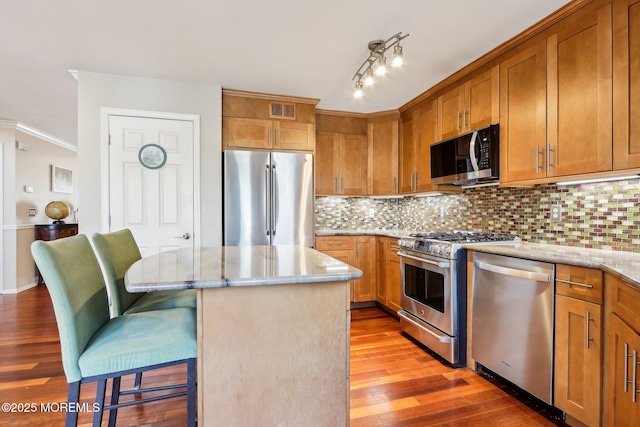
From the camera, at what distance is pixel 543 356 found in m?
1.77

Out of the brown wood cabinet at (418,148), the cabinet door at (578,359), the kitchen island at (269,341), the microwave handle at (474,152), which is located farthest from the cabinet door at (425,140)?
the kitchen island at (269,341)

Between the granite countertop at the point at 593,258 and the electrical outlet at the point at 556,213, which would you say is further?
the electrical outlet at the point at 556,213

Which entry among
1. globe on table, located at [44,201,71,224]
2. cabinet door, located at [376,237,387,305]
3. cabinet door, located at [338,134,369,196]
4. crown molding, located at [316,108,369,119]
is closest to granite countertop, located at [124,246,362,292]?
cabinet door, located at [376,237,387,305]

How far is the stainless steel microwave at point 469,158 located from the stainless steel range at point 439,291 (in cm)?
52

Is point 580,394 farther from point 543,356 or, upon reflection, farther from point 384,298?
point 384,298

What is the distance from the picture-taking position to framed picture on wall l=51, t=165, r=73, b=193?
540cm

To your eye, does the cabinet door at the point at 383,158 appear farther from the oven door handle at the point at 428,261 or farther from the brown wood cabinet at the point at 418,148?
the oven door handle at the point at 428,261

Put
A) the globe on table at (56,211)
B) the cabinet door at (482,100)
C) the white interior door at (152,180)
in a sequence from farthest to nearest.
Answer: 1. the globe on table at (56,211)
2. the white interior door at (152,180)
3. the cabinet door at (482,100)

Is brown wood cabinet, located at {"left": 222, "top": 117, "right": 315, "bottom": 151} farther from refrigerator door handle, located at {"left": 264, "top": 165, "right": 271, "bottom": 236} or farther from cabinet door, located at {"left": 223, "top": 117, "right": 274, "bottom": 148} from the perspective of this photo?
refrigerator door handle, located at {"left": 264, "top": 165, "right": 271, "bottom": 236}

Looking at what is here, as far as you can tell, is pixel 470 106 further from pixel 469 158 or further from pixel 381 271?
pixel 381 271

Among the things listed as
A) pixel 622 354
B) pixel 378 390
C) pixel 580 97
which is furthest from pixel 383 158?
pixel 622 354

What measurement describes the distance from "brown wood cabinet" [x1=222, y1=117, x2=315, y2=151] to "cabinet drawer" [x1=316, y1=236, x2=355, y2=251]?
1.06 m

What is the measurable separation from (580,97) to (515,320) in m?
1.42

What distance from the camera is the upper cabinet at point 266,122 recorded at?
3.30 m
